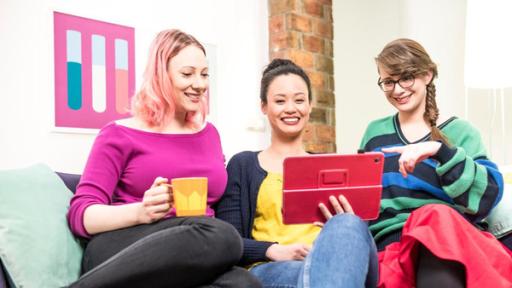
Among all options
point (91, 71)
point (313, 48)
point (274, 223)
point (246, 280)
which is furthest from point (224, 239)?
point (313, 48)

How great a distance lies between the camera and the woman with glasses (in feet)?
3.84

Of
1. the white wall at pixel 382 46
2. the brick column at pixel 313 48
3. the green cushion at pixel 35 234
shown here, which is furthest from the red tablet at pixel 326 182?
the white wall at pixel 382 46

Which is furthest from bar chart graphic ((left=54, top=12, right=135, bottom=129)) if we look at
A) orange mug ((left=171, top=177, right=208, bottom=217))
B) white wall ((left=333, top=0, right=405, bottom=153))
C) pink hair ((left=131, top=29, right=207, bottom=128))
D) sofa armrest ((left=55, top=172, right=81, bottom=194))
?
white wall ((left=333, top=0, right=405, bottom=153))

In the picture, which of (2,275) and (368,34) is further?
(368,34)

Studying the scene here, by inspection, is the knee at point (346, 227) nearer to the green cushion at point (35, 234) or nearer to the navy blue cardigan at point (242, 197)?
the navy blue cardigan at point (242, 197)

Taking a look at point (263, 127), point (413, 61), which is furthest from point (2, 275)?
point (263, 127)

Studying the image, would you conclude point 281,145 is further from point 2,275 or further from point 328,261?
point 2,275

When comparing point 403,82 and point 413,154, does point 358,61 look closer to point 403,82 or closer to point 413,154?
point 403,82

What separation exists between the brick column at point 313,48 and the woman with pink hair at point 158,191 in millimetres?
1073

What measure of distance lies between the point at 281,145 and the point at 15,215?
0.82m

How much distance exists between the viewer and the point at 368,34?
303 cm

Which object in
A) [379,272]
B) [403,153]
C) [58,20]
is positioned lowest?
[379,272]

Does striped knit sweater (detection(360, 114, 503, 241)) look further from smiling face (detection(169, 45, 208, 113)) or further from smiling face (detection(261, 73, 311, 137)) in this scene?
smiling face (detection(169, 45, 208, 113))

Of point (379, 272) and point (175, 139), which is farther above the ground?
point (175, 139)
